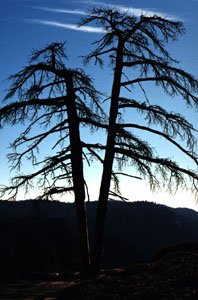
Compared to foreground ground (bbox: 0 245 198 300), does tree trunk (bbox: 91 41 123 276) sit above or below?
above

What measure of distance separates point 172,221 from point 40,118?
162662 mm

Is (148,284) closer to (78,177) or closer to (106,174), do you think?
(106,174)

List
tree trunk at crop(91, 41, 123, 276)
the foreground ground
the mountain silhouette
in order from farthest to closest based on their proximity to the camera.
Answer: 1. the mountain silhouette
2. tree trunk at crop(91, 41, 123, 276)
3. the foreground ground

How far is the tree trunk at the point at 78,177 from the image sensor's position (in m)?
9.97

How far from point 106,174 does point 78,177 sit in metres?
0.97

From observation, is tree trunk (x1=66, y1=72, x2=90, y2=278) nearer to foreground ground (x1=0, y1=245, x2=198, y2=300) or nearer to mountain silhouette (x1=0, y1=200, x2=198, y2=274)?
mountain silhouette (x1=0, y1=200, x2=198, y2=274)

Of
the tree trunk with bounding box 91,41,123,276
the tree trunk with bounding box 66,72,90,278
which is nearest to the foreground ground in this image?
the tree trunk with bounding box 91,41,123,276

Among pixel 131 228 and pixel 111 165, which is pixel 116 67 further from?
pixel 131 228

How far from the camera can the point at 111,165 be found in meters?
9.99

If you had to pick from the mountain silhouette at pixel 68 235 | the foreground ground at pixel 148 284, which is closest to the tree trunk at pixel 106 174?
the mountain silhouette at pixel 68 235

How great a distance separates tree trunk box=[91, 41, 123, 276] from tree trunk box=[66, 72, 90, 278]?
358 mm

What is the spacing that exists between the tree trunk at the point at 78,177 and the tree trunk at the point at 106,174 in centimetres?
36

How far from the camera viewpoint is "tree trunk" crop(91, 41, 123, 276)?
9.77 m

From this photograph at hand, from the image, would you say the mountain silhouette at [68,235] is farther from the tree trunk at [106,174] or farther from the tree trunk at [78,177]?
the tree trunk at [106,174]
